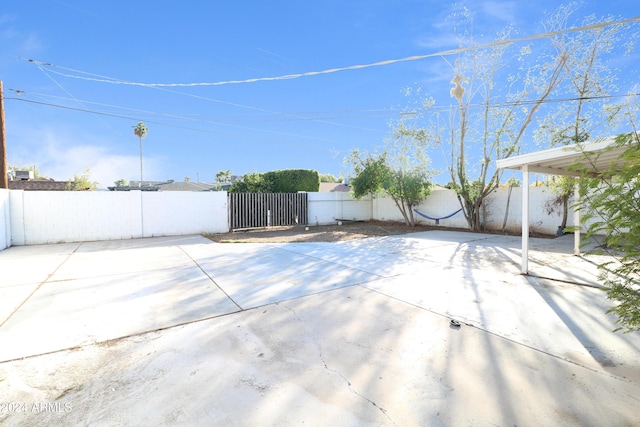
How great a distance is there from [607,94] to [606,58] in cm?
99

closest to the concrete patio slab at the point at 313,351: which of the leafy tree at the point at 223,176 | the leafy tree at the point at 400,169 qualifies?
the leafy tree at the point at 400,169

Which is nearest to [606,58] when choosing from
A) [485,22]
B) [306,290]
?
[485,22]

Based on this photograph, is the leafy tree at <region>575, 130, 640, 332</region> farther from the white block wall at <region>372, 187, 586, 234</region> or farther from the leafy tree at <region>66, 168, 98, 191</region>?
the leafy tree at <region>66, 168, 98, 191</region>

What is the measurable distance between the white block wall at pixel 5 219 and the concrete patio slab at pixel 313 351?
396cm

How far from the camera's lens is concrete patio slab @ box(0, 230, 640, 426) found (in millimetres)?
1595

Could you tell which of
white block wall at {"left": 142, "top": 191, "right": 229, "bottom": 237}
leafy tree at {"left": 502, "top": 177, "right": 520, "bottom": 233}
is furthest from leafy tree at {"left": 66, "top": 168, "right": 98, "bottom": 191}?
leafy tree at {"left": 502, "top": 177, "right": 520, "bottom": 233}

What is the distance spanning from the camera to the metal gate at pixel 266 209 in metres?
10.7

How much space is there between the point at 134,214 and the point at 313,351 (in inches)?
341

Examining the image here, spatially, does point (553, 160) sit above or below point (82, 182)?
below

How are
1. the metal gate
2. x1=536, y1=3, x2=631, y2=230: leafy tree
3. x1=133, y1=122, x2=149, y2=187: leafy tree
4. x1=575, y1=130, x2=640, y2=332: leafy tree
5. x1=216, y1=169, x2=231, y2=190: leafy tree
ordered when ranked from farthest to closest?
x1=216, y1=169, x2=231, y2=190: leafy tree → x1=133, y1=122, x2=149, y2=187: leafy tree → the metal gate → x1=536, y1=3, x2=631, y2=230: leafy tree → x1=575, y1=130, x2=640, y2=332: leafy tree

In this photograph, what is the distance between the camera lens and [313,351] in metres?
2.21

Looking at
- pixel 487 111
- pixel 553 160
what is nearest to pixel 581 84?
pixel 487 111

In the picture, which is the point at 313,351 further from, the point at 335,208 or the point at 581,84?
the point at 335,208

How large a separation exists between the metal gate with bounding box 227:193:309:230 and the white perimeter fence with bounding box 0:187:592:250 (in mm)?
485
